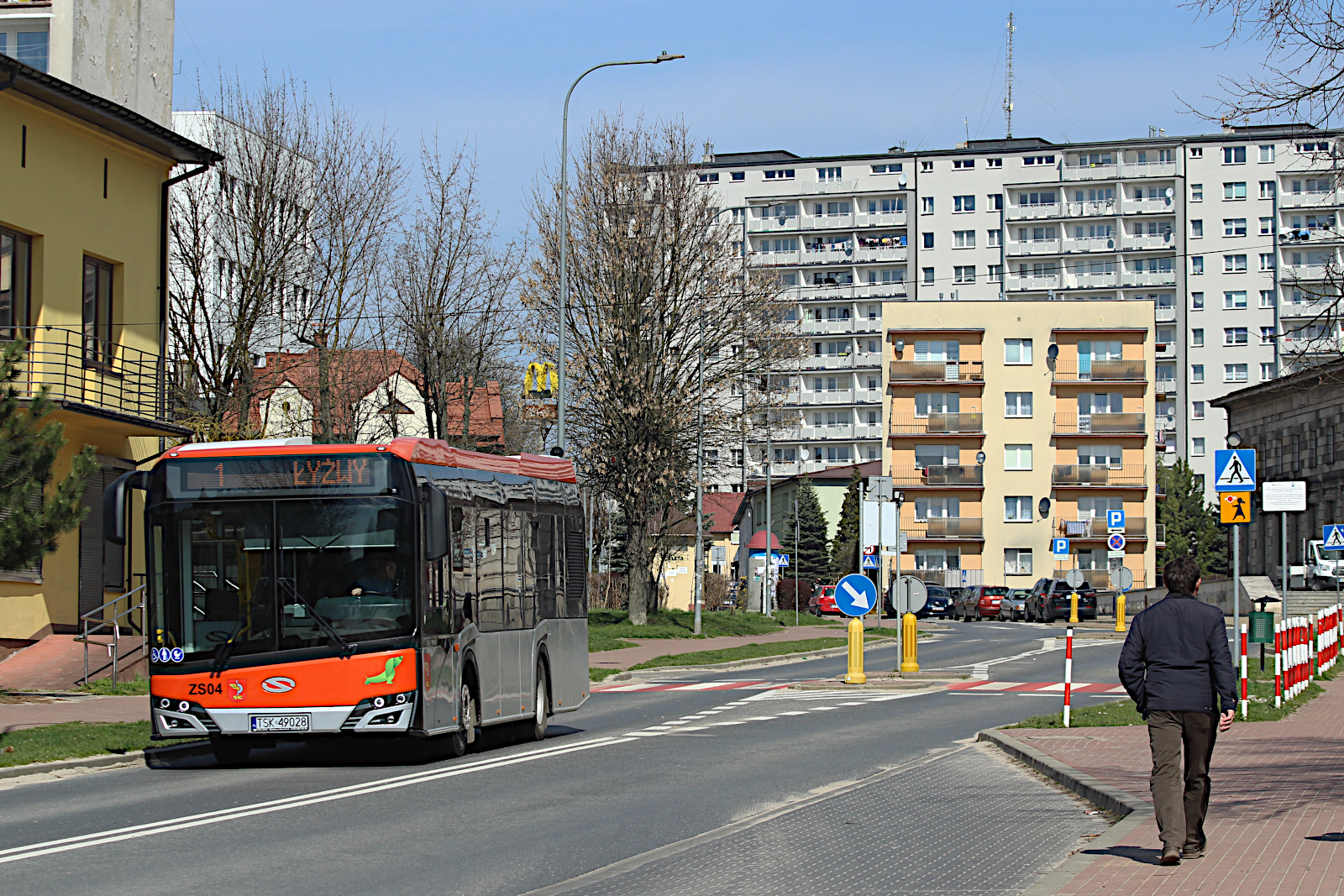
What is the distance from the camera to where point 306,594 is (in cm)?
1342

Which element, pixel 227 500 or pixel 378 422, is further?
pixel 378 422

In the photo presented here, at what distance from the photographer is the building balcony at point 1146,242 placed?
116 m

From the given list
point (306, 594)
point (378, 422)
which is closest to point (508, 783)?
point (306, 594)

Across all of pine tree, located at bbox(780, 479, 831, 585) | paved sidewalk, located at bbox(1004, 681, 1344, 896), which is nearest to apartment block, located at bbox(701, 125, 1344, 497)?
pine tree, located at bbox(780, 479, 831, 585)

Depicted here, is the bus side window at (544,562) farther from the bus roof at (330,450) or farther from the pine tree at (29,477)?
the pine tree at (29,477)

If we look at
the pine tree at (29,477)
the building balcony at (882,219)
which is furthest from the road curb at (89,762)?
the building balcony at (882,219)

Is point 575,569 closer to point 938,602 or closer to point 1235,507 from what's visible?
point 1235,507

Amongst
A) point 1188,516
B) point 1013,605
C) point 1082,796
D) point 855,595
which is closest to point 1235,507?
point 855,595

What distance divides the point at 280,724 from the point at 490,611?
2732mm

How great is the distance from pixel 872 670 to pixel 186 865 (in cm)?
2299

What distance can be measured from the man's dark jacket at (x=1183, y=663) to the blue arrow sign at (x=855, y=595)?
51.7ft

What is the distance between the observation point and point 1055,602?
60188 mm

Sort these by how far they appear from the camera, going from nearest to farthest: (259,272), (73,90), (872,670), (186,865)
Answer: (186,865), (73,90), (872,670), (259,272)

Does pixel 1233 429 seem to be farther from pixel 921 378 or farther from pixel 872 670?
pixel 872 670
